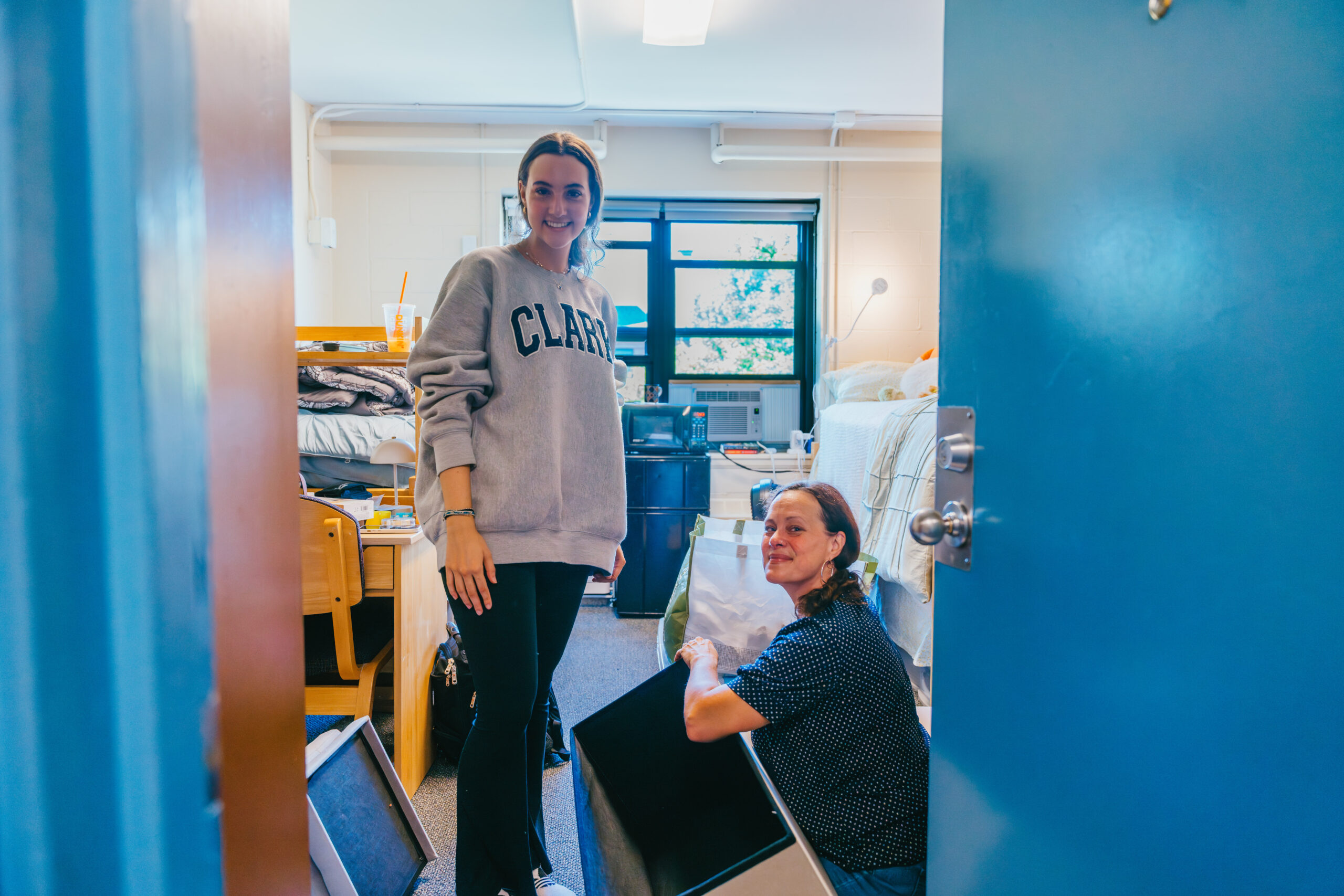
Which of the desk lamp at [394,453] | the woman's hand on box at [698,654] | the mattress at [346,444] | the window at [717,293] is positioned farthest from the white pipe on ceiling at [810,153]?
the woman's hand on box at [698,654]

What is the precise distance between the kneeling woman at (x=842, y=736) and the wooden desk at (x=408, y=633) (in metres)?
0.88

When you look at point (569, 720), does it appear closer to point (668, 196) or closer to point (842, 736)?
point (842, 736)

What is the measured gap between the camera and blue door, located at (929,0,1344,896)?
365mm

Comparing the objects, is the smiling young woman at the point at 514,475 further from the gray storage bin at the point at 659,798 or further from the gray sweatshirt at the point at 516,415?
the gray storage bin at the point at 659,798

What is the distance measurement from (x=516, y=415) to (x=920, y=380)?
2.41m

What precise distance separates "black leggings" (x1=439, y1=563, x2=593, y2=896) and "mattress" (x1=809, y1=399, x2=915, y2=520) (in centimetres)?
161

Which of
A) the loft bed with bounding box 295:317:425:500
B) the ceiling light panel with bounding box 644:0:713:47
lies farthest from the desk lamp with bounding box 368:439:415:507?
the ceiling light panel with bounding box 644:0:713:47

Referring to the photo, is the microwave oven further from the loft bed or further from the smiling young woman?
the smiling young woman

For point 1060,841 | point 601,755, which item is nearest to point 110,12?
point 1060,841

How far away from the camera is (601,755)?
131 cm

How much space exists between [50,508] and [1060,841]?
2.12 ft

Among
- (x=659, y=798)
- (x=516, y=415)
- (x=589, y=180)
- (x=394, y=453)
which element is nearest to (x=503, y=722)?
(x=659, y=798)

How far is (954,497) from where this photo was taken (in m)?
0.69

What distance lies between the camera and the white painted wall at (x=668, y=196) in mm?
4160
